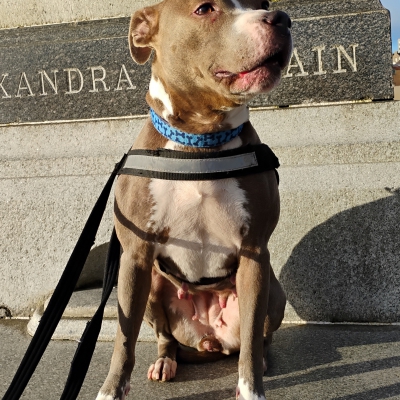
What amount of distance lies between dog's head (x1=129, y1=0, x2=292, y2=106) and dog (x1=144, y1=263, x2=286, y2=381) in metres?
0.92

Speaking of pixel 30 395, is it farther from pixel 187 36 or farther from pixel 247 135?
pixel 187 36

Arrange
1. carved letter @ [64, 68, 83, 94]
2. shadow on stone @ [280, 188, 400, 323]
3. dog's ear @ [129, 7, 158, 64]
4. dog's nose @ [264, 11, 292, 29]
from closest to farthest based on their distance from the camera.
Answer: dog's nose @ [264, 11, 292, 29] < dog's ear @ [129, 7, 158, 64] < shadow on stone @ [280, 188, 400, 323] < carved letter @ [64, 68, 83, 94]

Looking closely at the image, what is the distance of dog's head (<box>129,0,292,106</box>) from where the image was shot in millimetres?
2154

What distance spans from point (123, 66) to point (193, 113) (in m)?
1.57

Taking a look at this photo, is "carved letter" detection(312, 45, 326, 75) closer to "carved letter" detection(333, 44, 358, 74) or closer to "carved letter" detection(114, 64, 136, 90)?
"carved letter" detection(333, 44, 358, 74)

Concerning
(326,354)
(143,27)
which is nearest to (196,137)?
(143,27)

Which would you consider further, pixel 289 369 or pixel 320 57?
pixel 320 57

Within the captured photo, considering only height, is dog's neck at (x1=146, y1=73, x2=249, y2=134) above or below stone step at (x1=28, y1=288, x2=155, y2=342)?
above

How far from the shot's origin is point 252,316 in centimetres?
250

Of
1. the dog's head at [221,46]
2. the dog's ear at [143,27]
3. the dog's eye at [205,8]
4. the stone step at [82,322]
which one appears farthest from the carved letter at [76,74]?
the dog's eye at [205,8]

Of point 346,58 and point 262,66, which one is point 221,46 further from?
point 346,58

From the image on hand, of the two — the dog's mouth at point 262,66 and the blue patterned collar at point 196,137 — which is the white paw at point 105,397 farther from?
the dog's mouth at point 262,66

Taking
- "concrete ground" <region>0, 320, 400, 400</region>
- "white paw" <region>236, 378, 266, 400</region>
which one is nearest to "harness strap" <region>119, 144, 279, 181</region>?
"white paw" <region>236, 378, 266, 400</region>

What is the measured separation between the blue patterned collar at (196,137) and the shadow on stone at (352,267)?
1160 mm
